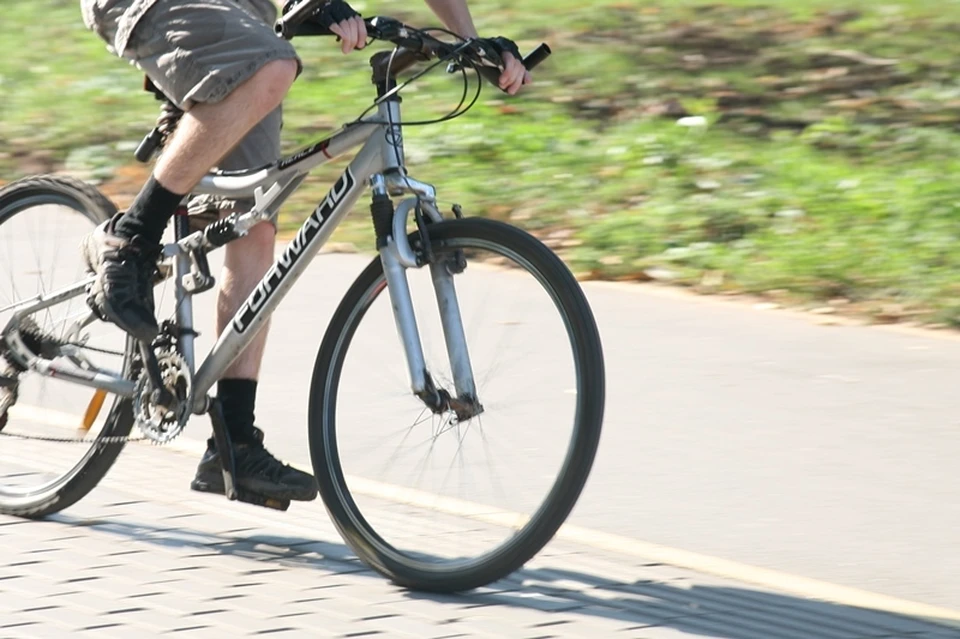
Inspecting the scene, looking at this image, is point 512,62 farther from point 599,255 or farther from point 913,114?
point 913,114

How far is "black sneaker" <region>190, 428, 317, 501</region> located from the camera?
470 cm

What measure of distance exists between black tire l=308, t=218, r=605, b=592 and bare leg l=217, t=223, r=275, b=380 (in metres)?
0.33

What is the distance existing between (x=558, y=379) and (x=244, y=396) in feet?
3.16

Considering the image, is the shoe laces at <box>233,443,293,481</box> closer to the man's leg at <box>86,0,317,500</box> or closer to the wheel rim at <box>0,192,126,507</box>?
the man's leg at <box>86,0,317,500</box>

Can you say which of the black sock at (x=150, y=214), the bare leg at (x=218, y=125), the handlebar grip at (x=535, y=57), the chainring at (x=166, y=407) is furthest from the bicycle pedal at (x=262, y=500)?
the handlebar grip at (x=535, y=57)

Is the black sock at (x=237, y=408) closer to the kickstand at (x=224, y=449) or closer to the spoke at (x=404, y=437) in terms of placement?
the kickstand at (x=224, y=449)

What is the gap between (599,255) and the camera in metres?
7.96

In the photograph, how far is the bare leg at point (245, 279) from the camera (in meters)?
4.83

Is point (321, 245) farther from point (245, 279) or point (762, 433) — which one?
point (762, 433)

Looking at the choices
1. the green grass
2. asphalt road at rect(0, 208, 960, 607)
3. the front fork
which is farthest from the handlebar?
the green grass

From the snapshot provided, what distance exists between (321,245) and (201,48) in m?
0.57

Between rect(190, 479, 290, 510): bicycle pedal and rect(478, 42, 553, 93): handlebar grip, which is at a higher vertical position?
rect(478, 42, 553, 93): handlebar grip

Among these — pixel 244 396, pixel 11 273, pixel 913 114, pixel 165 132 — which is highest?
pixel 913 114

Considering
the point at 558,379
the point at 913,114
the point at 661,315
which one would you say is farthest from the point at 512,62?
the point at 913,114
